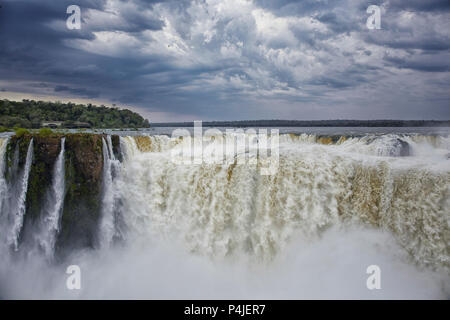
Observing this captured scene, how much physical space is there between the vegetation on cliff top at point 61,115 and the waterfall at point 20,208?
95.0ft

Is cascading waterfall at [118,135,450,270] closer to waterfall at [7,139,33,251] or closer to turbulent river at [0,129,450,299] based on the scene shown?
turbulent river at [0,129,450,299]

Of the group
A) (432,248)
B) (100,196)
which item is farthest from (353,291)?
(100,196)

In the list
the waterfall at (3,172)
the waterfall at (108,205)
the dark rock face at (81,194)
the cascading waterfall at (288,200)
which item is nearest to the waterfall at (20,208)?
the waterfall at (3,172)

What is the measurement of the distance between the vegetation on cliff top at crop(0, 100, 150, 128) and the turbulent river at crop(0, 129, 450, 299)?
99.6ft

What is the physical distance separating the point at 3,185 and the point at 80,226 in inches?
127

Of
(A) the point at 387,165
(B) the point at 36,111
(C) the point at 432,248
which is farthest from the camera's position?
(B) the point at 36,111

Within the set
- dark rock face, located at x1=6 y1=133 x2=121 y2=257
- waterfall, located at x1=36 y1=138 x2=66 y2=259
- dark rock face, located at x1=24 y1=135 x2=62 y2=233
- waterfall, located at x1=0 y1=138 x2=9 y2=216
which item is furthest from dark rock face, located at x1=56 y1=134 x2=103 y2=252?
waterfall, located at x1=0 y1=138 x2=9 y2=216

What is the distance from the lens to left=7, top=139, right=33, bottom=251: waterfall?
38.5 feet

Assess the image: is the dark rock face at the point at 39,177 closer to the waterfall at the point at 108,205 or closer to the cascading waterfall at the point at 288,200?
the waterfall at the point at 108,205

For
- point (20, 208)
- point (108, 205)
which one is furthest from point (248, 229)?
point (20, 208)

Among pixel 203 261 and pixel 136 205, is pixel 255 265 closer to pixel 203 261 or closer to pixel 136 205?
pixel 203 261

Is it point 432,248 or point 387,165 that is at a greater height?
point 387,165

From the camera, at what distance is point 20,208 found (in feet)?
38.9

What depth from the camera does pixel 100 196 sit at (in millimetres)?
12203
